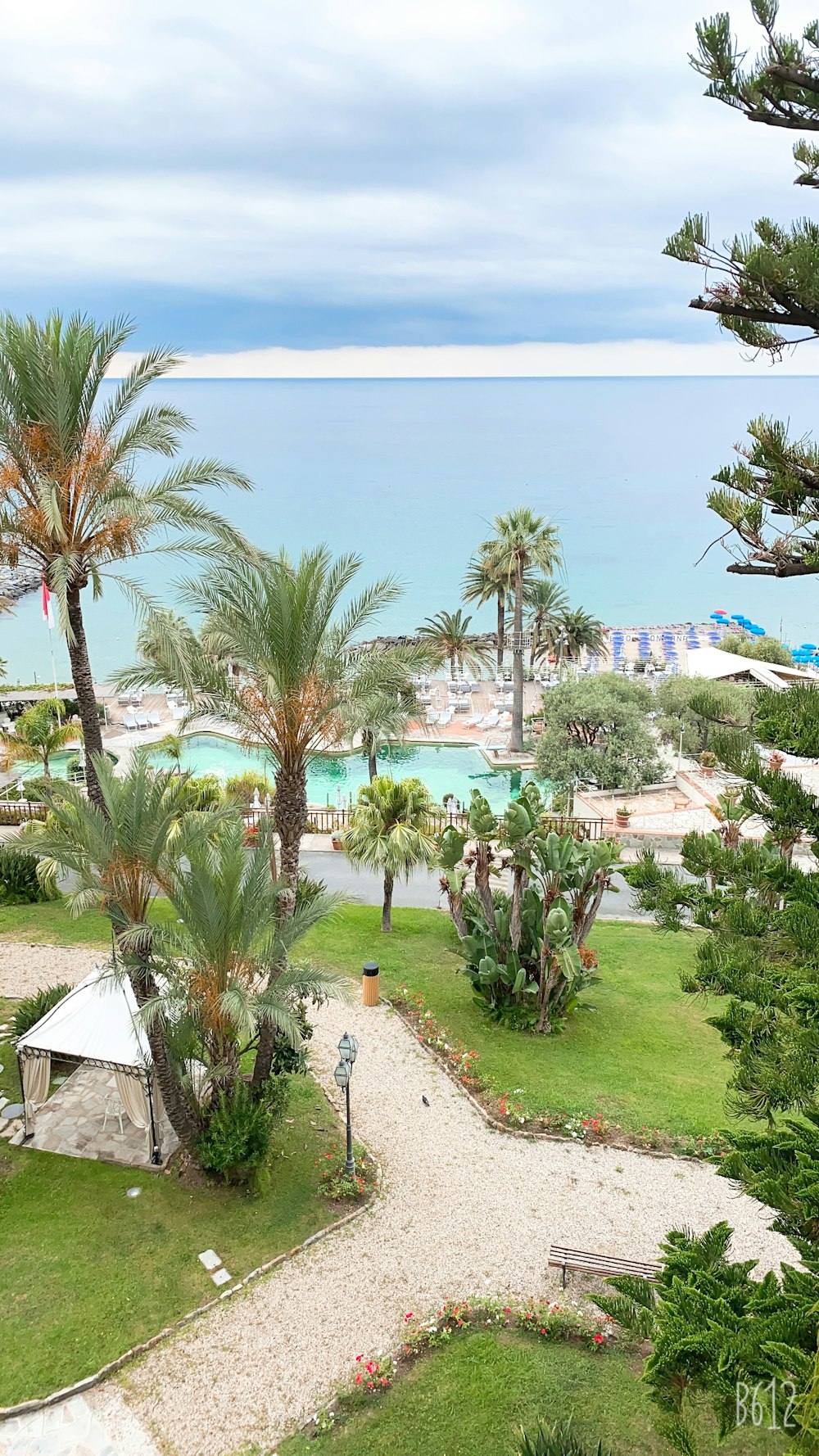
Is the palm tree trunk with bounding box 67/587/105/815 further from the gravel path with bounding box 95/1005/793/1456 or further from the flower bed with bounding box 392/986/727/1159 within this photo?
the flower bed with bounding box 392/986/727/1159

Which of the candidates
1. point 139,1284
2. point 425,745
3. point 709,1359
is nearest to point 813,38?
point 709,1359

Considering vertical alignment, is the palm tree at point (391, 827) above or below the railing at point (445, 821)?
above

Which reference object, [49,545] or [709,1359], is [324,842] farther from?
[709,1359]

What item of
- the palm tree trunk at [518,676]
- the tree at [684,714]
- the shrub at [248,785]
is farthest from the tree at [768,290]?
the palm tree trunk at [518,676]

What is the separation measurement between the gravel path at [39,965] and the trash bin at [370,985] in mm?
4333

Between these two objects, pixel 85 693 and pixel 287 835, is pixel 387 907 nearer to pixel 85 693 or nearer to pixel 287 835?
pixel 287 835

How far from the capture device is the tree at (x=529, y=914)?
43.2 ft

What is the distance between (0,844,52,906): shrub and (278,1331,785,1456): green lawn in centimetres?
1220

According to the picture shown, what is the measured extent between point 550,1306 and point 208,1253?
3254 mm

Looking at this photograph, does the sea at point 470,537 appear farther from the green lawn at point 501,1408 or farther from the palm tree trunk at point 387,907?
the green lawn at point 501,1408

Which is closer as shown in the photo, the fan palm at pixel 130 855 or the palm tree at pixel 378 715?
the fan palm at pixel 130 855

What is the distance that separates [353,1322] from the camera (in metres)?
8.43

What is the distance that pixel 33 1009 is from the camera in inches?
496

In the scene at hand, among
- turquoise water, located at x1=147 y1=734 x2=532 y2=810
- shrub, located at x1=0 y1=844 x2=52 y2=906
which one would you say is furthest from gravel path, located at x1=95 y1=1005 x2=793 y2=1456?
turquoise water, located at x1=147 y1=734 x2=532 y2=810
